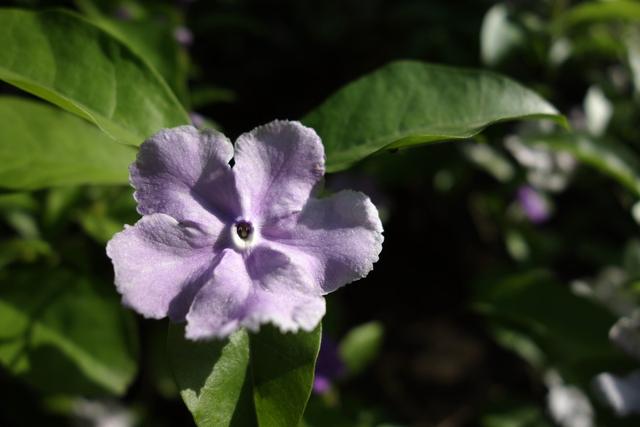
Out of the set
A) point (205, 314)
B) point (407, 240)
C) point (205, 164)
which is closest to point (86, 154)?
point (205, 164)

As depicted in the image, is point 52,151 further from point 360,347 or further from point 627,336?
point 627,336

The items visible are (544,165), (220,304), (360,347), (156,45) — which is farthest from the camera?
(544,165)

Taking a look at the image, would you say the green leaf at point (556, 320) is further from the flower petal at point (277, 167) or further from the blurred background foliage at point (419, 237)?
the flower petal at point (277, 167)

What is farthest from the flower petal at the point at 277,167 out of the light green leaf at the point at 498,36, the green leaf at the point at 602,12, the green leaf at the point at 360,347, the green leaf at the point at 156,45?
the green leaf at the point at 602,12

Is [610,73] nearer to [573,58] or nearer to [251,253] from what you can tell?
[573,58]

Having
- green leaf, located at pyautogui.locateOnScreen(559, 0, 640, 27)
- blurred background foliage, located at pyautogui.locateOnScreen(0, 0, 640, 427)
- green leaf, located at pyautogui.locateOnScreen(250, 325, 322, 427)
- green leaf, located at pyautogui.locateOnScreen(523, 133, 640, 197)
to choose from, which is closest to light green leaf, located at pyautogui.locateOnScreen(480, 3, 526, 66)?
blurred background foliage, located at pyautogui.locateOnScreen(0, 0, 640, 427)

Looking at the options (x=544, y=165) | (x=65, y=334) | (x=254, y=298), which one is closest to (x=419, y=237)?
(x=544, y=165)
